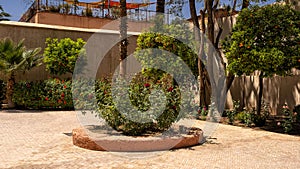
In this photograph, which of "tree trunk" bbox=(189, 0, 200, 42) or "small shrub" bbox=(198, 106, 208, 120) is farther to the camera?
"tree trunk" bbox=(189, 0, 200, 42)

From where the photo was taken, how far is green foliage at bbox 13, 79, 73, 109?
45.3 ft

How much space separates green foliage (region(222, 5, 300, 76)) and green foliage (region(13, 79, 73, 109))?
741 centimetres

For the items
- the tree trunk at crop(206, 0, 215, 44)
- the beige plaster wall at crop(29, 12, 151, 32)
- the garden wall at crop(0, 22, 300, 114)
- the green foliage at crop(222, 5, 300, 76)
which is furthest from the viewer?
the beige plaster wall at crop(29, 12, 151, 32)

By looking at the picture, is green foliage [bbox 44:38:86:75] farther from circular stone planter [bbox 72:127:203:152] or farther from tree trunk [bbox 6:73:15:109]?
circular stone planter [bbox 72:127:203:152]

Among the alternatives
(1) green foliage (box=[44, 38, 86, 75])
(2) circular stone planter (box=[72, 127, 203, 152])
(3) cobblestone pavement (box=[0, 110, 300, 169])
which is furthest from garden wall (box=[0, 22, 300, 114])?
(2) circular stone planter (box=[72, 127, 203, 152])

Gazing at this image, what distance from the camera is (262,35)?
9578 millimetres

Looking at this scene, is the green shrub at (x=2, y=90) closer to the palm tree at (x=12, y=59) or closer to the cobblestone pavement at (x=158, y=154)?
the palm tree at (x=12, y=59)

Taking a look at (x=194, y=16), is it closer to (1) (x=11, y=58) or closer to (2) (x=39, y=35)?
(1) (x=11, y=58)

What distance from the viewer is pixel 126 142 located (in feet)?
21.7

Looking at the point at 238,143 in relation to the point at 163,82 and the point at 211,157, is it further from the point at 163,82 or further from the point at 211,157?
the point at 163,82

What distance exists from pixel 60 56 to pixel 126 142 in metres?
9.06

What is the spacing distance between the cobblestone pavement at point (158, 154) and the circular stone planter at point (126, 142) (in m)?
0.19

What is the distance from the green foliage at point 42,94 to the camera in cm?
1381

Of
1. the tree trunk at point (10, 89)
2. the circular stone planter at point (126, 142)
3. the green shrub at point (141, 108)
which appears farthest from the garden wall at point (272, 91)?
the tree trunk at point (10, 89)
